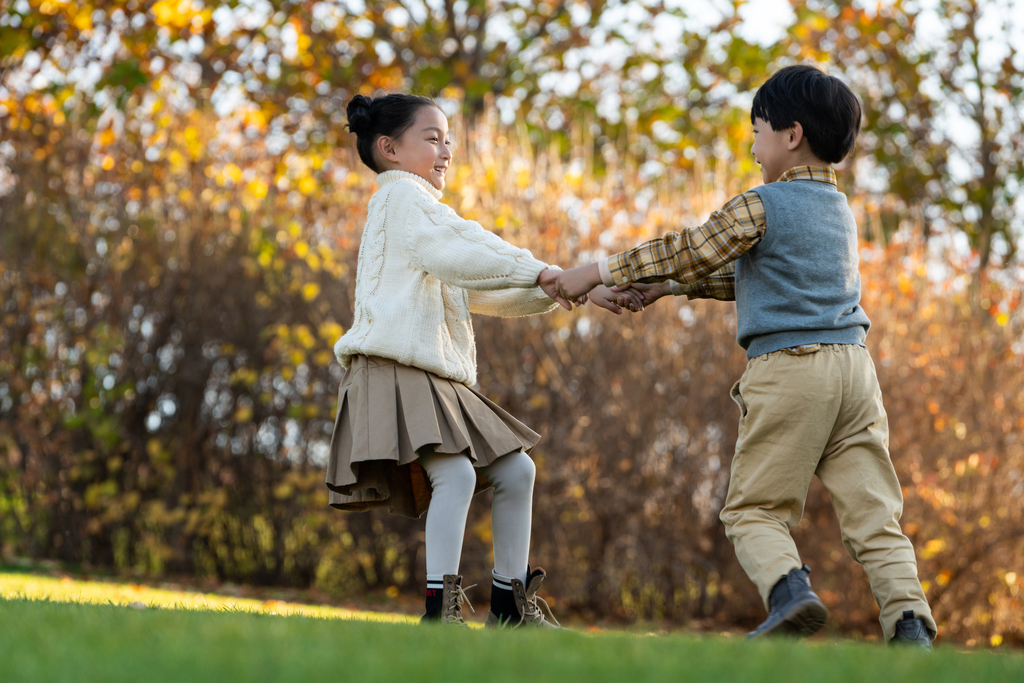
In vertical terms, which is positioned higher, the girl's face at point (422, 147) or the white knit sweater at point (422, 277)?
the girl's face at point (422, 147)

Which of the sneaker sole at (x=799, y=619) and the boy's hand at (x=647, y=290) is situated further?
the boy's hand at (x=647, y=290)

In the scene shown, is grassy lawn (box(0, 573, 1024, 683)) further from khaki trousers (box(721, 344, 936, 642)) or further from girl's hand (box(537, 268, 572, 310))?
girl's hand (box(537, 268, 572, 310))

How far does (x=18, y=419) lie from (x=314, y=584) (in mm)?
2310

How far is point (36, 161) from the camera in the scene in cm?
712

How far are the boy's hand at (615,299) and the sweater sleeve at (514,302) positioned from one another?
6.1 inches

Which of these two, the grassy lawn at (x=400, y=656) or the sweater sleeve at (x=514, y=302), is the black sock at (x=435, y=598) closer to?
the grassy lawn at (x=400, y=656)

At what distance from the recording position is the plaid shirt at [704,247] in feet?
10.1

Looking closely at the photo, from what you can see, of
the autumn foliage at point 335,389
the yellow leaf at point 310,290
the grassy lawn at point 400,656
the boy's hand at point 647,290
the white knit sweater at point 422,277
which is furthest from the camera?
the yellow leaf at point 310,290

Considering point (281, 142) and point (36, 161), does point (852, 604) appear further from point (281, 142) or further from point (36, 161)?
point (281, 142)

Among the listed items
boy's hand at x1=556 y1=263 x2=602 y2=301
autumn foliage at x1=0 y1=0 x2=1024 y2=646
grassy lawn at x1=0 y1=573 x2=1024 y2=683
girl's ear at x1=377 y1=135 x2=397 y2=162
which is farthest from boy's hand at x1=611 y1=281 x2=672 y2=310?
autumn foliage at x1=0 y1=0 x2=1024 y2=646

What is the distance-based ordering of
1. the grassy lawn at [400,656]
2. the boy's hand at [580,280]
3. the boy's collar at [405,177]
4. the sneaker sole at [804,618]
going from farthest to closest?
the boy's collar at [405,177] < the boy's hand at [580,280] < the sneaker sole at [804,618] < the grassy lawn at [400,656]

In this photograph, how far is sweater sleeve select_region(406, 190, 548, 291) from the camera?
3373 millimetres

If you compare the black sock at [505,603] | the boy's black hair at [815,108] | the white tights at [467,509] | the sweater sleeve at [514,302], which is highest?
the boy's black hair at [815,108]

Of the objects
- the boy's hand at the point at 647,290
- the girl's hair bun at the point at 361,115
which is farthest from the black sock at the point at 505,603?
the girl's hair bun at the point at 361,115
